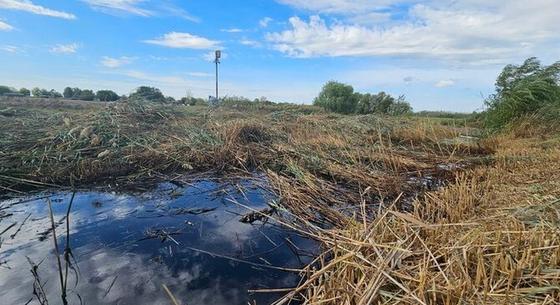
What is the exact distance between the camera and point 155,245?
3.70 meters

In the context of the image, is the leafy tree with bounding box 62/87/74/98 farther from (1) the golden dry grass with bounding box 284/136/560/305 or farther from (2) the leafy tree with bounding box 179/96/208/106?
(1) the golden dry grass with bounding box 284/136/560/305

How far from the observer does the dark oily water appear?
A: 290 cm

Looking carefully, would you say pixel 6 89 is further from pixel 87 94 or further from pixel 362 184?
pixel 362 184

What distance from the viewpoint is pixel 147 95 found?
1109 cm

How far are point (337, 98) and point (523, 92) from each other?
21.2m

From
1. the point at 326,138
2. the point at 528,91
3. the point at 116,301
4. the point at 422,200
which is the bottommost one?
the point at 116,301

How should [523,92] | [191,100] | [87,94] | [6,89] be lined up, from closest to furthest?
[523,92]
[191,100]
[6,89]
[87,94]

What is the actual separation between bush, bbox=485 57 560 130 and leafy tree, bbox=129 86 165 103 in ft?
36.6

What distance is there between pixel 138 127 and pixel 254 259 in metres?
6.09

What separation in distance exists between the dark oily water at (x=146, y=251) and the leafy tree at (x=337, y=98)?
26.6 metres

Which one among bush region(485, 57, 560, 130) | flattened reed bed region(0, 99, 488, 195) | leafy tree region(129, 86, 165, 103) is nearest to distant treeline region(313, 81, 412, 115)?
bush region(485, 57, 560, 130)

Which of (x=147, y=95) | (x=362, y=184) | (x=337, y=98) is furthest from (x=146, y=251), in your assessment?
(x=337, y=98)

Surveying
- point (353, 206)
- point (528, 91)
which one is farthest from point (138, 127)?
point (528, 91)

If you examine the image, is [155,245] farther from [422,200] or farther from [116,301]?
[422,200]
